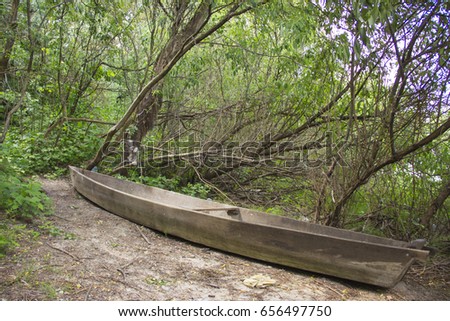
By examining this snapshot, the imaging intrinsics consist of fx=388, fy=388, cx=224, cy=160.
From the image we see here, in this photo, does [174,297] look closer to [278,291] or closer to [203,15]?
[278,291]

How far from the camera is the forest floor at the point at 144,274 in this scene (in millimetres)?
2992

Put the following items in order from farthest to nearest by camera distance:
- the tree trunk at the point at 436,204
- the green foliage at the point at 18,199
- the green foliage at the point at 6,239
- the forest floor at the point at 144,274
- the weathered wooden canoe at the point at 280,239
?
the tree trunk at the point at 436,204 → the green foliage at the point at 18,199 → the weathered wooden canoe at the point at 280,239 → the green foliage at the point at 6,239 → the forest floor at the point at 144,274

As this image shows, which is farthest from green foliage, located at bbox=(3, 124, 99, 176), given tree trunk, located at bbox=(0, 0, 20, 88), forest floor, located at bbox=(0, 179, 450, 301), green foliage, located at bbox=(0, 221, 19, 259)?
green foliage, located at bbox=(0, 221, 19, 259)

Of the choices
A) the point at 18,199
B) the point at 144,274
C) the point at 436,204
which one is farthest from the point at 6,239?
the point at 436,204

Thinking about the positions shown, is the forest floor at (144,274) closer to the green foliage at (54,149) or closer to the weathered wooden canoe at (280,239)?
the weathered wooden canoe at (280,239)

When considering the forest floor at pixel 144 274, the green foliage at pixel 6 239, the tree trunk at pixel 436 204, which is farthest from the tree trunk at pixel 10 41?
the tree trunk at pixel 436 204

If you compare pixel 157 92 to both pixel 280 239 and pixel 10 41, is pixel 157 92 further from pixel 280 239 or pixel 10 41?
pixel 280 239

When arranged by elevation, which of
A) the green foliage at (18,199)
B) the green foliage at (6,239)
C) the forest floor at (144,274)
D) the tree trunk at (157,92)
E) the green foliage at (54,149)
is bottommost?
the forest floor at (144,274)

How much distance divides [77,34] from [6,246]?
175 inches

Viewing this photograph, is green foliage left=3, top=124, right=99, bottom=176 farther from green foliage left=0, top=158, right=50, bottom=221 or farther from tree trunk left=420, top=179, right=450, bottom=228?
tree trunk left=420, top=179, right=450, bottom=228

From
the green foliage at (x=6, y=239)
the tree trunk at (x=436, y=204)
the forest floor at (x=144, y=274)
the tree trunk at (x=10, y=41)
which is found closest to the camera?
the forest floor at (x=144, y=274)

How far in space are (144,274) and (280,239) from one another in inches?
52.0

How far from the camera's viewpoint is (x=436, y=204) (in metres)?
4.70

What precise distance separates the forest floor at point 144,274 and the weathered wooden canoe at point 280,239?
5.1 inches
